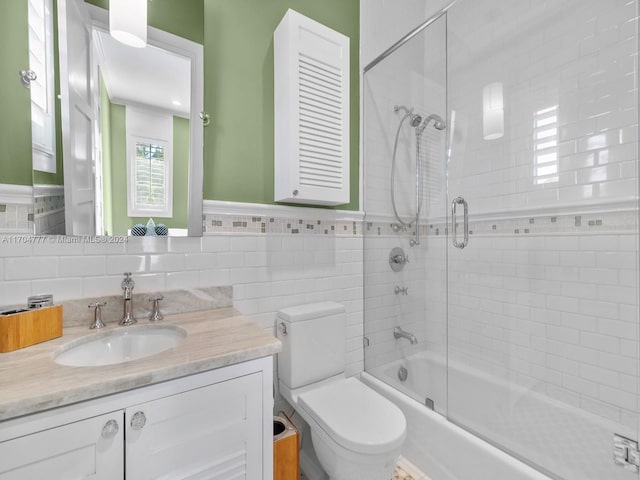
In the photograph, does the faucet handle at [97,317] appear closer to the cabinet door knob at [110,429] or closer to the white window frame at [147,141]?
the white window frame at [147,141]

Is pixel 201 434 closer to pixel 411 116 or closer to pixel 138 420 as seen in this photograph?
pixel 138 420

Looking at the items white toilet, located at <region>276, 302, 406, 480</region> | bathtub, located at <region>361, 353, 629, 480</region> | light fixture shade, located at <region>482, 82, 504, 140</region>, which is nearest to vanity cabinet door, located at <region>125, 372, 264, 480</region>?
white toilet, located at <region>276, 302, 406, 480</region>

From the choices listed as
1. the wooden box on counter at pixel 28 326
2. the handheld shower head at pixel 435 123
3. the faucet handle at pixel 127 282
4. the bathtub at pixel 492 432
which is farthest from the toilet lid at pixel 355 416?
the handheld shower head at pixel 435 123

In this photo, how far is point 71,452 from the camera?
0.69m

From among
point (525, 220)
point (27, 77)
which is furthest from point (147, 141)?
point (525, 220)

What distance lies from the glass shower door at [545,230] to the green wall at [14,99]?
2.05 meters

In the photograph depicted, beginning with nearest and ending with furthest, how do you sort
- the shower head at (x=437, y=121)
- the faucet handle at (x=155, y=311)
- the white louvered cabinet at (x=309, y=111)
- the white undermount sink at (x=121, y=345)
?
the white undermount sink at (x=121, y=345), the faucet handle at (x=155, y=311), the white louvered cabinet at (x=309, y=111), the shower head at (x=437, y=121)

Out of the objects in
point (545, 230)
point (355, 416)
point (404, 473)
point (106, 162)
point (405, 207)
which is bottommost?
point (404, 473)

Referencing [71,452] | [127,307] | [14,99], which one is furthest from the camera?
[127,307]

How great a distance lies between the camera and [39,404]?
64 centimetres

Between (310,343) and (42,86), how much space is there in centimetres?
151

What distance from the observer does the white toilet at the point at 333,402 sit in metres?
1.12

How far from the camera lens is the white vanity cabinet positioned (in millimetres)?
655

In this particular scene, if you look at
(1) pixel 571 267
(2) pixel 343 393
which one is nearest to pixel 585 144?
(1) pixel 571 267
